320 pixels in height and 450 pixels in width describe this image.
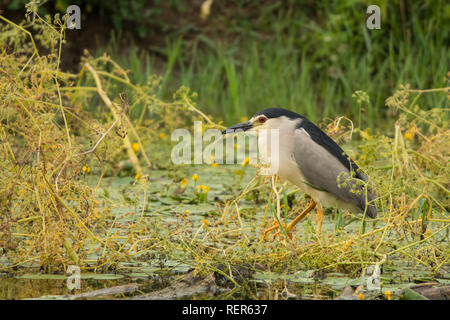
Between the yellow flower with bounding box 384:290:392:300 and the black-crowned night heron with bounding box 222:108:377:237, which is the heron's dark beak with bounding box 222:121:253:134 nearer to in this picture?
the black-crowned night heron with bounding box 222:108:377:237

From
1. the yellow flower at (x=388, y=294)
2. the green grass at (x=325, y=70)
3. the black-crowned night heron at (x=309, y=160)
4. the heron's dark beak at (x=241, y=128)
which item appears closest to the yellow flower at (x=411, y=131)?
the black-crowned night heron at (x=309, y=160)

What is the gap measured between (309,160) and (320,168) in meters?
0.10

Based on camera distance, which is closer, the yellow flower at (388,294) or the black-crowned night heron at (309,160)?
the yellow flower at (388,294)

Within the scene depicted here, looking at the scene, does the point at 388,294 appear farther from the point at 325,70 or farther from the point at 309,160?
the point at 325,70

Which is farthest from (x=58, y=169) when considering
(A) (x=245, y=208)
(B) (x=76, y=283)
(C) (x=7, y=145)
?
(A) (x=245, y=208)

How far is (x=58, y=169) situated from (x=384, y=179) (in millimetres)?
1997

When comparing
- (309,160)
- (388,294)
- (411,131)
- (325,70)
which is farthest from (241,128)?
(325,70)

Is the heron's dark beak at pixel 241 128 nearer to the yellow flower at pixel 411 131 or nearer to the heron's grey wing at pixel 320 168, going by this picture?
the heron's grey wing at pixel 320 168

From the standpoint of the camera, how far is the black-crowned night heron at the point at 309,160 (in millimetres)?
5246

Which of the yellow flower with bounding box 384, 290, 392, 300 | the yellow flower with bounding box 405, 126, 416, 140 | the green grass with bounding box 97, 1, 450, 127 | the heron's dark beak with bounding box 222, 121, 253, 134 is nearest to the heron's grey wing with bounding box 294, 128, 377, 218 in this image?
the heron's dark beak with bounding box 222, 121, 253, 134

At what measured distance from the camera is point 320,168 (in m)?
5.25

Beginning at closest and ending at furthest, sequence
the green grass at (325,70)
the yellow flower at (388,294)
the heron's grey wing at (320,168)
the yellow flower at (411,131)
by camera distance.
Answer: the yellow flower at (388,294), the yellow flower at (411,131), the heron's grey wing at (320,168), the green grass at (325,70)

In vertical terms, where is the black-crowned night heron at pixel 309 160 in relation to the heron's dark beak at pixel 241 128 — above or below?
below
